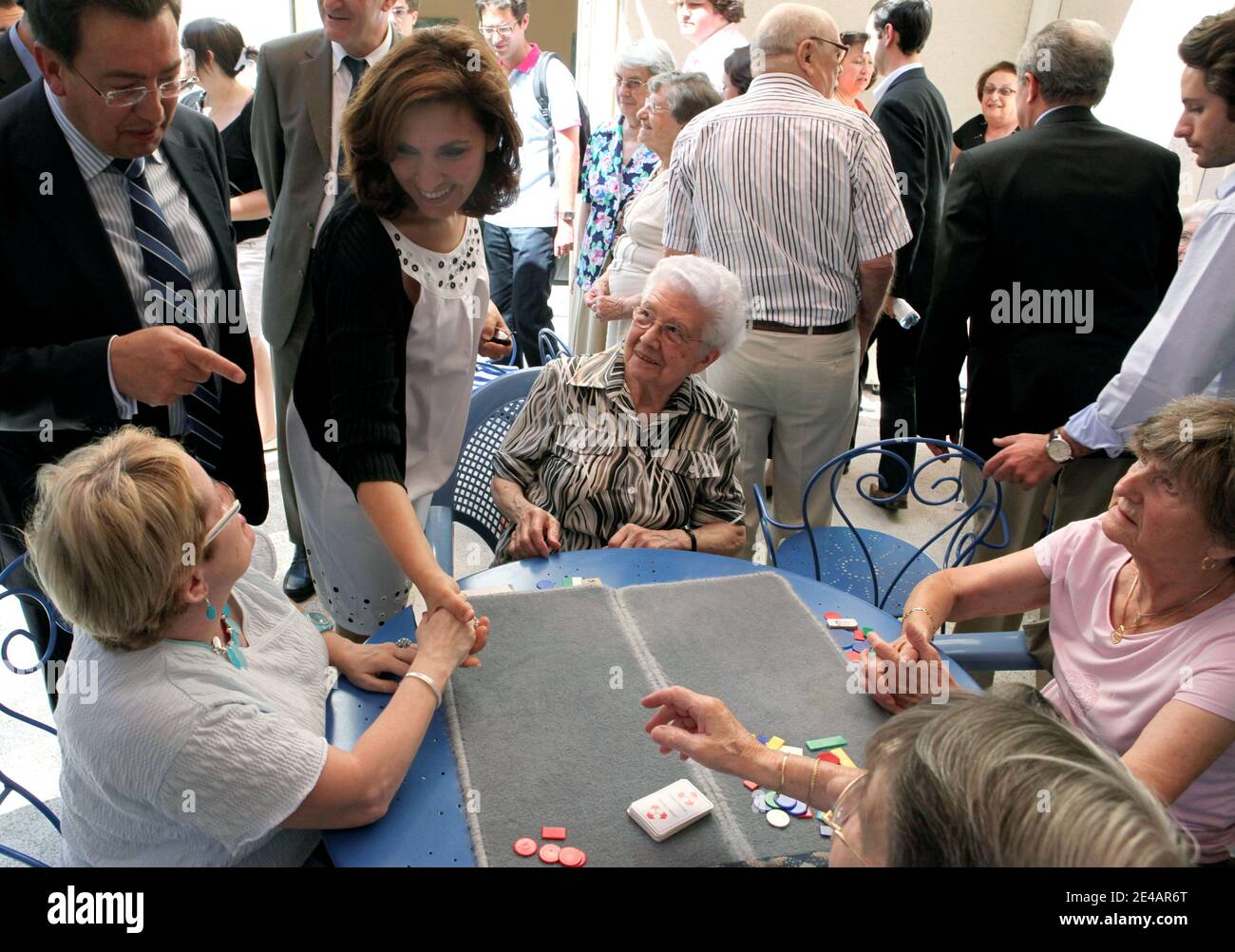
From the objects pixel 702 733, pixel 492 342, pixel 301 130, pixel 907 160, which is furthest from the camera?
pixel 907 160

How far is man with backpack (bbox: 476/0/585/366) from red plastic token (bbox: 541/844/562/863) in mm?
3782

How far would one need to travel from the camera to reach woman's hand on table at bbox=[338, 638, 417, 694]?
170 cm

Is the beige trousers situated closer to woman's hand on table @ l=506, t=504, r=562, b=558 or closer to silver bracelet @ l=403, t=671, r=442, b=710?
woman's hand on table @ l=506, t=504, r=562, b=558

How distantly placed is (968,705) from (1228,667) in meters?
0.84

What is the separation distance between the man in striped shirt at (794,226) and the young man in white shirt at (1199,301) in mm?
914

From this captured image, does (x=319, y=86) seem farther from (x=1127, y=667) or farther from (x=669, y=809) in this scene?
(x=1127, y=667)

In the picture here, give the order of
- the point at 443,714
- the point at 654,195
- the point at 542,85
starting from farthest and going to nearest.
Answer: the point at 542,85, the point at 654,195, the point at 443,714

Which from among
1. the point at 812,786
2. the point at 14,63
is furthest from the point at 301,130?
the point at 812,786

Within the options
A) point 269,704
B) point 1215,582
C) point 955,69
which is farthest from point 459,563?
point 955,69

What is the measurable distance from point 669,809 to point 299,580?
7.91ft

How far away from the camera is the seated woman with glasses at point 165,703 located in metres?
1.24

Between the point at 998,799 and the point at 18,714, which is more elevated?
the point at 998,799

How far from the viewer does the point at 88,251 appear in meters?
1.81
